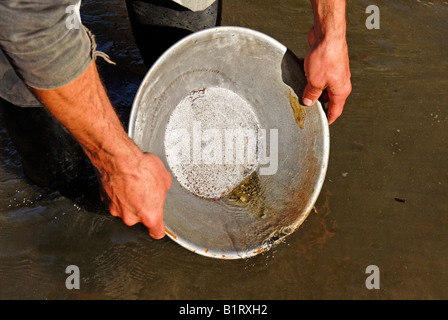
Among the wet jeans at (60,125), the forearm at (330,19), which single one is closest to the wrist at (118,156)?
the wet jeans at (60,125)

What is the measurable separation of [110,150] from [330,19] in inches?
38.2

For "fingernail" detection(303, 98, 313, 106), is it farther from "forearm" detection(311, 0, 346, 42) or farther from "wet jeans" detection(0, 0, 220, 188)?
"wet jeans" detection(0, 0, 220, 188)

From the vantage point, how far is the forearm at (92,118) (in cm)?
122

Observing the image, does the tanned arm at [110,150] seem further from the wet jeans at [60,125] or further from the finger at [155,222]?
the wet jeans at [60,125]

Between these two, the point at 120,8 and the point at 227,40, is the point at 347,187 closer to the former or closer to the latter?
the point at 227,40

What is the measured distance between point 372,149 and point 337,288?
799mm

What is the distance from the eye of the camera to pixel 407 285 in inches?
72.1

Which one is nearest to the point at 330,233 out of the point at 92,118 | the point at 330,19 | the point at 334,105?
the point at 334,105

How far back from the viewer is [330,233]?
199 cm

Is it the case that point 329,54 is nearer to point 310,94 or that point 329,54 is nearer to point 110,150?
point 310,94

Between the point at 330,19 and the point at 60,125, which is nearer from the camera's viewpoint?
the point at 330,19

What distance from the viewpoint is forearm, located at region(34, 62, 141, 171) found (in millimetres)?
1221
